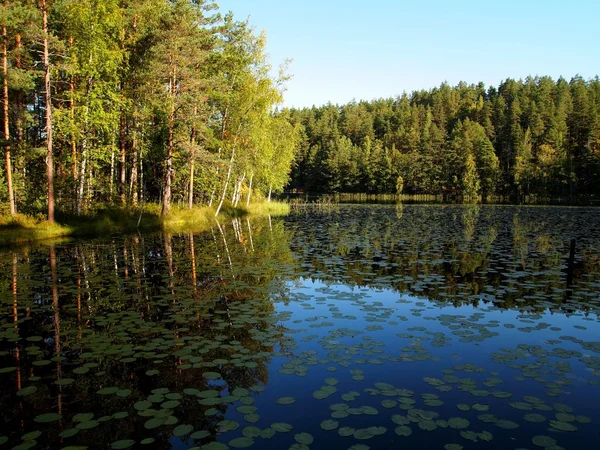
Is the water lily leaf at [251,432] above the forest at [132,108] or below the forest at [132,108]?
below

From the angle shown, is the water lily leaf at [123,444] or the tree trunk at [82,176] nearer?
the water lily leaf at [123,444]

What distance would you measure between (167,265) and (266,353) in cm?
876

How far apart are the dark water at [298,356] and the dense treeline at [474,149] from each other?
8294 cm

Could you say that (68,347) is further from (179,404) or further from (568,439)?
(568,439)

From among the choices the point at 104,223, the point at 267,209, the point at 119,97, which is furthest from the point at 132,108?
the point at 267,209

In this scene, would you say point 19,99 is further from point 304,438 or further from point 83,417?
point 304,438

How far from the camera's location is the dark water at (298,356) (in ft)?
15.6

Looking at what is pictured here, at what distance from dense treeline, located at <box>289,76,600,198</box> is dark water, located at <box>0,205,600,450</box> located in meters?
82.9

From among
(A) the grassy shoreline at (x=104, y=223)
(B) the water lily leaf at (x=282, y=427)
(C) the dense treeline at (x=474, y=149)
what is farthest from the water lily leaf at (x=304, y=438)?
(C) the dense treeline at (x=474, y=149)

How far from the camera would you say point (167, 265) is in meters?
14.7

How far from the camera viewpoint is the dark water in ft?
15.6

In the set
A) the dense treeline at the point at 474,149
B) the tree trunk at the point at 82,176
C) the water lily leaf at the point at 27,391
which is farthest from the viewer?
the dense treeline at the point at 474,149

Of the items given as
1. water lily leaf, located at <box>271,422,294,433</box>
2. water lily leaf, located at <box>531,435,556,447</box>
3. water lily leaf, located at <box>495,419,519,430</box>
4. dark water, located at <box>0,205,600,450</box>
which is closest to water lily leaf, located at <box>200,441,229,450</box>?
dark water, located at <box>0,205,600,450</box>

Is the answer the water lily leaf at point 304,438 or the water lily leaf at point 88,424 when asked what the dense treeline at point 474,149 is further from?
the water lily leaf at point 88,424
